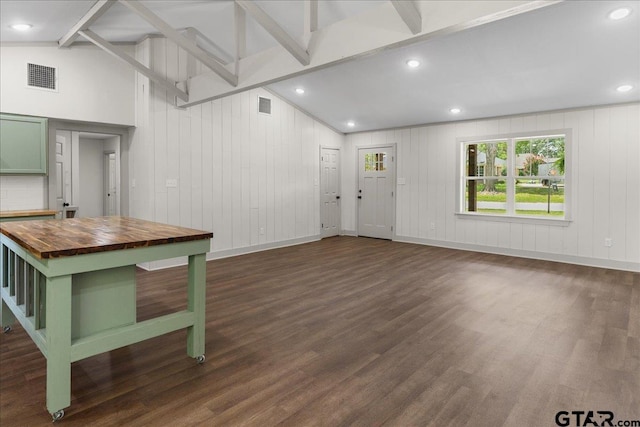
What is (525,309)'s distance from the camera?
3672 mm

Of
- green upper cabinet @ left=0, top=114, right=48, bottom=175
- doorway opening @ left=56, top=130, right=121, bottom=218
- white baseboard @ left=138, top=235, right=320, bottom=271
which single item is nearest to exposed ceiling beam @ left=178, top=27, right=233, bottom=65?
green upper cabinet @ left=0, top=114, right=48, bottom=175

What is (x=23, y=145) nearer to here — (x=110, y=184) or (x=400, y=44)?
(x=110, y=184)

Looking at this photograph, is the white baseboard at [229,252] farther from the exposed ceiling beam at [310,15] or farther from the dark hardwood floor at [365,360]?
the exposed ceiling beam at [310,15]

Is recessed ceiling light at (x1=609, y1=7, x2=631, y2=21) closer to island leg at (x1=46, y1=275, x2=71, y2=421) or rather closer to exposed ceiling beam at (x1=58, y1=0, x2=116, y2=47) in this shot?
exposed ceiling beam at (x1=58, y1=0, x2=116, y2=47)

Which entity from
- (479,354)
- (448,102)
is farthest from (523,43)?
(479,354)

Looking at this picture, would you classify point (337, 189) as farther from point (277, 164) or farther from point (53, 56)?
point (53, 56)

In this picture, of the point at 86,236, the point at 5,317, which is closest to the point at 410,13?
the point at 86,236

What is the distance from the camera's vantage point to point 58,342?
1.96 m

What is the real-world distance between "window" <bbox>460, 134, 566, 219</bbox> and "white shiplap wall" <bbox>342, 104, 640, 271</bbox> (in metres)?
0.23

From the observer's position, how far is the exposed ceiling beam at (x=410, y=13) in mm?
2613

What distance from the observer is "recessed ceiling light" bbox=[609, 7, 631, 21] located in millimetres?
3425

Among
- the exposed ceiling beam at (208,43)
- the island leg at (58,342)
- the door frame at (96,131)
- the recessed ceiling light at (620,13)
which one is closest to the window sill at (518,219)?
the recessed ceiling light at (620,13)

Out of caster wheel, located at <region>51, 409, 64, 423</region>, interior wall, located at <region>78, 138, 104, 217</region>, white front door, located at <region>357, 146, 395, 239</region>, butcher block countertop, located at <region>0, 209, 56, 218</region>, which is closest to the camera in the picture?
caster wheel, located at <region>51, 409, 64, 423</region>

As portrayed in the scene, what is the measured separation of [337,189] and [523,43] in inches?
201
